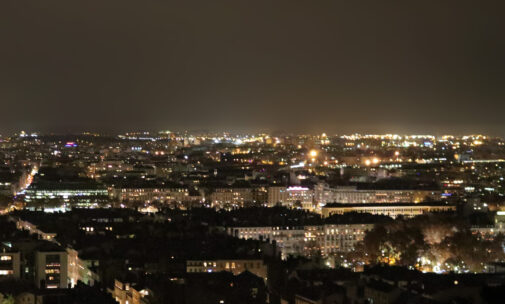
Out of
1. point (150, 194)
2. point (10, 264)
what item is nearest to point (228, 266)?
point (10, 264)

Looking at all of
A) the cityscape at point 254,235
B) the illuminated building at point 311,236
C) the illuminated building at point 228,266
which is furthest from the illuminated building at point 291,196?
the illuminated building at point 228,266

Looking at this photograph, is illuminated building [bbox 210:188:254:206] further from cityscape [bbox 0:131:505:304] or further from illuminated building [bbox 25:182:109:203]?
illuminated building [bbox 25:182:109:203]

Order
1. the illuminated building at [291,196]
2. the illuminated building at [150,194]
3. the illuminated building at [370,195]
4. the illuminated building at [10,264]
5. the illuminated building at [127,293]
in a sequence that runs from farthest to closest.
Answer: the illuminated building at [150,194] < the illuminated building at [291,196] < the illuminated building at [370,195] < the illuminated building at [10,264] < the illuminated building at [127,293]

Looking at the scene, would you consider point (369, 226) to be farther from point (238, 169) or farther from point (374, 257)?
point (238, 169)

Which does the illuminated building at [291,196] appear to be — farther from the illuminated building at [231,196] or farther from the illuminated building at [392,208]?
the illuminated building at [392,208]

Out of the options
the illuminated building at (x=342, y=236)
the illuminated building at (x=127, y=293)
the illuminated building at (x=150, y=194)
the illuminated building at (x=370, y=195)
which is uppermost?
the illuminated building at (x=150, y=194)

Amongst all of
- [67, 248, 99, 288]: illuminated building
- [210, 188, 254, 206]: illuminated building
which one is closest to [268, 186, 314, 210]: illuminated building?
[210, 188, 254, 206]: illuminated building

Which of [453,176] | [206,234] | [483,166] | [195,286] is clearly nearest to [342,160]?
[483,166]
